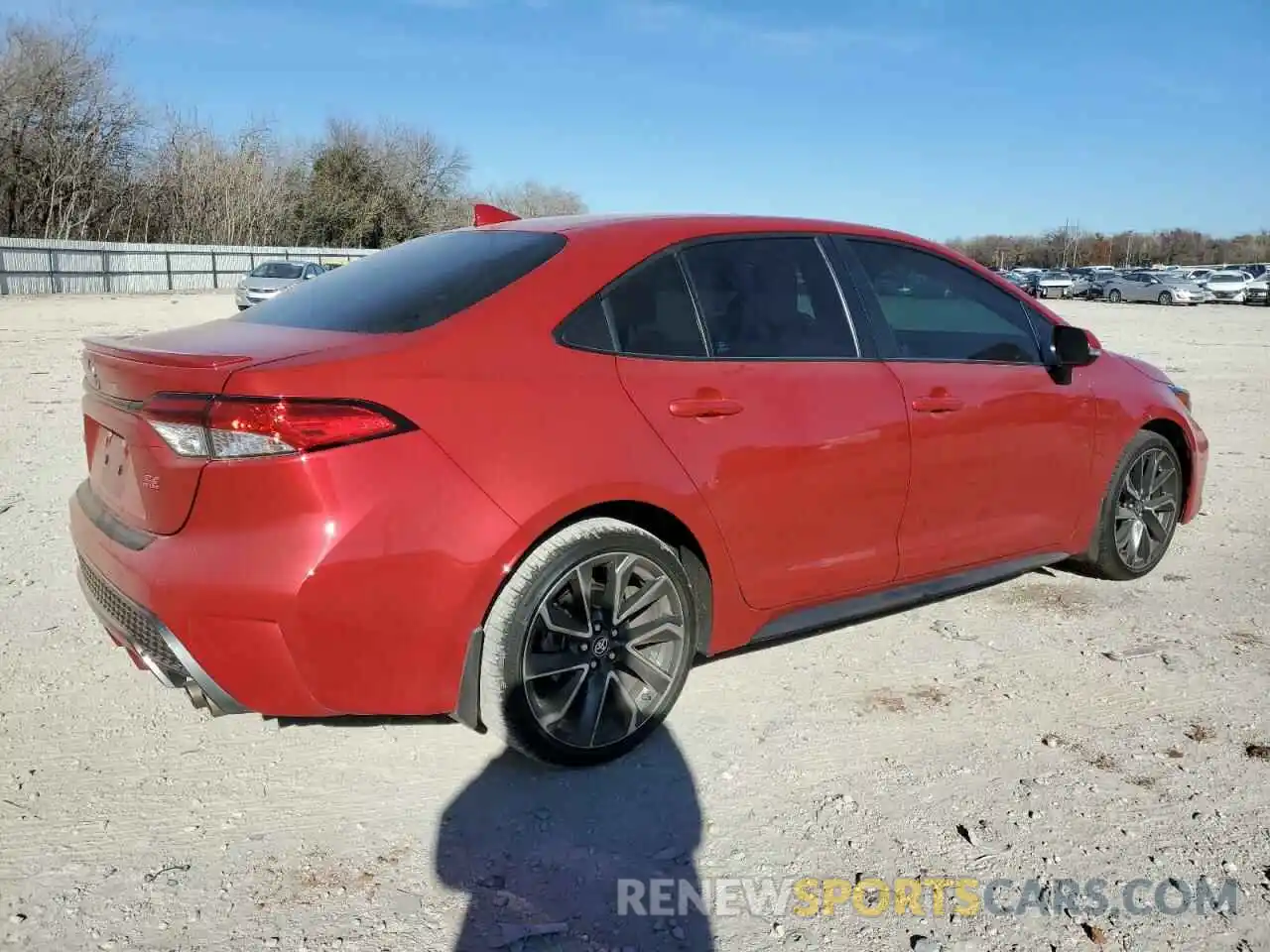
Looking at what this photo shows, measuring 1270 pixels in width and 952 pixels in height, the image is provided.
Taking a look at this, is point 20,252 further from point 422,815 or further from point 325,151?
point 422,815

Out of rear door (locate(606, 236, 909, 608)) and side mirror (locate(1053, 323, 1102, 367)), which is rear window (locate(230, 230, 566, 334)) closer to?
rear door (locate(606, 236, 909, 608))

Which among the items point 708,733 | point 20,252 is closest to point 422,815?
point 708,733

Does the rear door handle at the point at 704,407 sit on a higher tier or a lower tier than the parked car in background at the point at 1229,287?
lower

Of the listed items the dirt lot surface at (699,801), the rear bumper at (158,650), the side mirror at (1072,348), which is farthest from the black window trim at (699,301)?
the rear bumper at (158,650)

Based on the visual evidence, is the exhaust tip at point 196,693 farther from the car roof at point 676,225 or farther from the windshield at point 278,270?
the windshield at point 278,270

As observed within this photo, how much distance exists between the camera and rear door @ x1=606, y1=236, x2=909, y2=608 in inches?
121

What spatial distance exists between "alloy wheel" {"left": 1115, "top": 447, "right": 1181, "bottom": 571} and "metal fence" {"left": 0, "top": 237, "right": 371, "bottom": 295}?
89.8 feet

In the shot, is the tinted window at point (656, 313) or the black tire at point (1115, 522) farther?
the black tire at point (1115, 522)

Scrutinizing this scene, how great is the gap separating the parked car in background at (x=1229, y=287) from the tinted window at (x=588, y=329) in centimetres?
4696

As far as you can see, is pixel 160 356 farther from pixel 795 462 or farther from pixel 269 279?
pixel 269 279

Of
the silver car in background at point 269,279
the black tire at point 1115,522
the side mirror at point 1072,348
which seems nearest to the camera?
the side mirror at point 1072,348

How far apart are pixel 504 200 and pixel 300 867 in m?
77.3

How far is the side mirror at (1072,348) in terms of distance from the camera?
411 cm

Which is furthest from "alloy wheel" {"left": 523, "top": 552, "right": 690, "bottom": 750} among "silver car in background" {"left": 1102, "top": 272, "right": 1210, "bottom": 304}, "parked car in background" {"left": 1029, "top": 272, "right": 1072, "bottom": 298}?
"parked car in background" {"left": 1029, "top": 272, "right": 1072, "bottom": 298}
